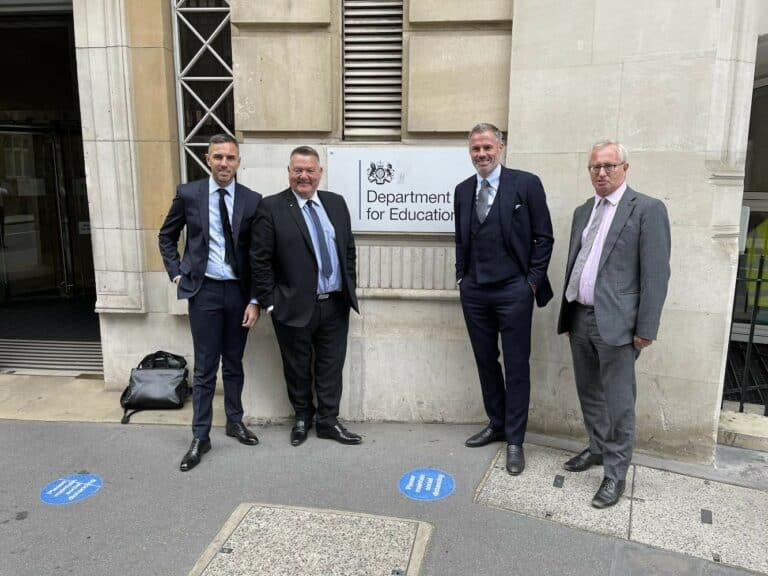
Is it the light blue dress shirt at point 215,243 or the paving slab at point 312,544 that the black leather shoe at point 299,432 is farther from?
the light blue dress shirt at point 215,243

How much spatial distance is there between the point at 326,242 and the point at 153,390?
2137 millimetres

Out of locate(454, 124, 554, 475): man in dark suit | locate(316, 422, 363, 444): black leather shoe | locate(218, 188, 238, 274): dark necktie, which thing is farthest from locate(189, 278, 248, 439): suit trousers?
locate(454, 124, 554, 475): man in dark suit

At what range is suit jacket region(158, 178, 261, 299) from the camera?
3.92m

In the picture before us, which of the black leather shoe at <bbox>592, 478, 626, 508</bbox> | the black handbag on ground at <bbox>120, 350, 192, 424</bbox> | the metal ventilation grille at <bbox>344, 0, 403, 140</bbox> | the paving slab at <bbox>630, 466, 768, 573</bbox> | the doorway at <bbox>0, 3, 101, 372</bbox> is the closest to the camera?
the paving slab at <bbox>630, 466, 768, 573</bbox>

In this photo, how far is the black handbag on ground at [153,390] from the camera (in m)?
4.96

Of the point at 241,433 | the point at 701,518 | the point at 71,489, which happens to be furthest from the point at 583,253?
the point at 71,489

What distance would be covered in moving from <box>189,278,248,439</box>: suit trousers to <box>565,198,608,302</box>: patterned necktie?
216cm

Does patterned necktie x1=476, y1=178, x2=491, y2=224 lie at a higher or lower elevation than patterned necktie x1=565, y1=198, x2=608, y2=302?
higher

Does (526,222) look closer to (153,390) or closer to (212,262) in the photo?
(212,262)

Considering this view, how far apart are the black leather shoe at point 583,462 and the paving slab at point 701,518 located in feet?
0.84

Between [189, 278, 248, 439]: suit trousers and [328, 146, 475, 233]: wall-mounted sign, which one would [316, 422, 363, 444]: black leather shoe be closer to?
[189, 278, 248, 439]: suit trousers

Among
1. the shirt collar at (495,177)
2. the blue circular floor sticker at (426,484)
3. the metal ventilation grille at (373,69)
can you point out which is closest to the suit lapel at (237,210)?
the metal ventilation grille at (373,69)

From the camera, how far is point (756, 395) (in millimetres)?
5211

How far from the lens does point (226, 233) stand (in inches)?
156
